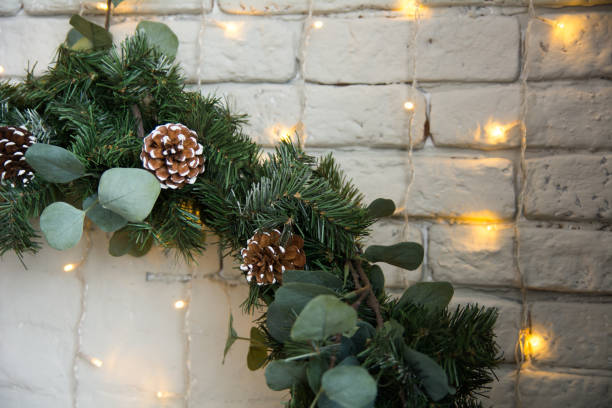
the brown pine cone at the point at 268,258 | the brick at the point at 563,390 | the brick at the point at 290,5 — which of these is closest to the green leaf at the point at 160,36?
the brick at the point at 290,5

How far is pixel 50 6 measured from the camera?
75 cm

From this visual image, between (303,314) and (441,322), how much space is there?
19 cm

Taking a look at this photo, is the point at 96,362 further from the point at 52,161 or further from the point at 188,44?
the point at 188,44

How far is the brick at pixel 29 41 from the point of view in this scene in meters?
0.75

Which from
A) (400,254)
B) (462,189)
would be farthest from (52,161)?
(462,189)

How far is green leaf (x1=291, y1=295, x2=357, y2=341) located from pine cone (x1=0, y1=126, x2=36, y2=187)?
47 centimetres

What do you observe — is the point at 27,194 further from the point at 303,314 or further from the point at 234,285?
the point at 303,314

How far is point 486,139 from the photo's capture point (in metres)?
0.68

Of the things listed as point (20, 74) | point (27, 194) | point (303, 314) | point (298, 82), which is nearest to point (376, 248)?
point (303, 314)

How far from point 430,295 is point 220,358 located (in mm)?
362

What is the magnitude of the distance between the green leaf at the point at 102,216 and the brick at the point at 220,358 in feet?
0.67

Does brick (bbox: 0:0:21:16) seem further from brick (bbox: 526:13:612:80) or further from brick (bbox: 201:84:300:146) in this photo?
brick (bbox: 526:13:612:80)

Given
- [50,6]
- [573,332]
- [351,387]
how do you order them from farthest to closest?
[50,6] < [573,332] < [351,387]

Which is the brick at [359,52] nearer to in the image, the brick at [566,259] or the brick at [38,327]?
the brick at [566,259]
